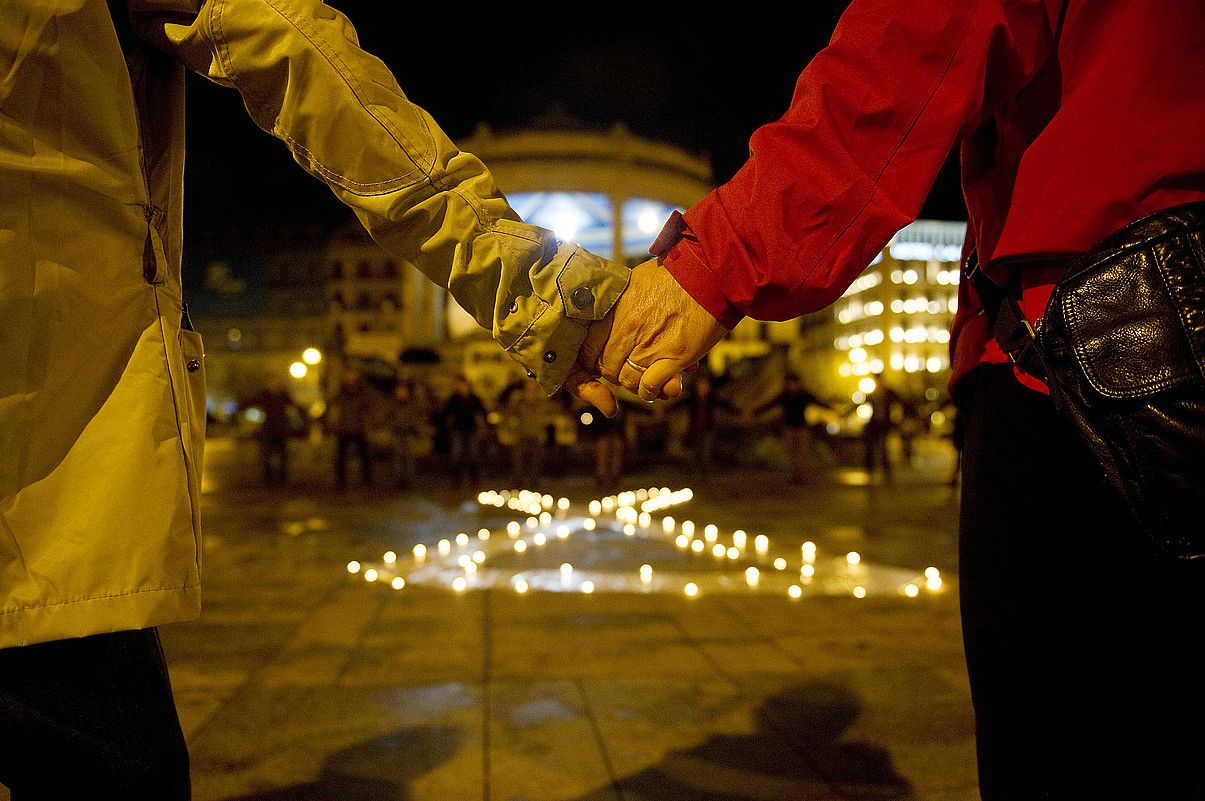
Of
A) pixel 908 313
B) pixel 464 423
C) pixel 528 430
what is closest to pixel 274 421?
pixel 464 423

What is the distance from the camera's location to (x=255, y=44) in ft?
4.21

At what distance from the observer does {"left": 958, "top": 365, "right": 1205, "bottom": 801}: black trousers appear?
1.03 metres

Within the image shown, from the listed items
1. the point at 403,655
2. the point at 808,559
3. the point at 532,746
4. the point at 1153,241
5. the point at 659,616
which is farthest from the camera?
the point at 808,559

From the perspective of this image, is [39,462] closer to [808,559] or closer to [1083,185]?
[1083,185]

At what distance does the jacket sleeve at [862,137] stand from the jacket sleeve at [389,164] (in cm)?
28

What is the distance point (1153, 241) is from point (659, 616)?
409 centimetres

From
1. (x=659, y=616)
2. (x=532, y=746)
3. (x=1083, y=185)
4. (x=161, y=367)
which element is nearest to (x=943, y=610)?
(x=659, y=616)

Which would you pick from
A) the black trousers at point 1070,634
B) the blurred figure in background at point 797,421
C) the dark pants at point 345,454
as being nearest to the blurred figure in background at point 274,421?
the dark pants at point 345,454

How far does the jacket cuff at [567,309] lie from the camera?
1345 millimetres

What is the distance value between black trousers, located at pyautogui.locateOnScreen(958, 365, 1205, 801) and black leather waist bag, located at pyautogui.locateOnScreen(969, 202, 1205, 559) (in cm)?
7

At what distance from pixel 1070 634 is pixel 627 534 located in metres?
7.27

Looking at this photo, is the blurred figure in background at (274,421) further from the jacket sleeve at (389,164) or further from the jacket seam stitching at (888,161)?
the jacket seam stitching at (888,161)

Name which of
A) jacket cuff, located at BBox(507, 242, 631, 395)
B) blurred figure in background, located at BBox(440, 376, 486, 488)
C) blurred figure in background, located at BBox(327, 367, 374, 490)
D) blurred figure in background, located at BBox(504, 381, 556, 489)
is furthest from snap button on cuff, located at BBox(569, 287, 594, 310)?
blurred figure in background, located at BBox(440, 376, 486, 488)

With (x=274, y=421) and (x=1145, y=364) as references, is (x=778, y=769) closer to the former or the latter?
(x=1145, y=364)
